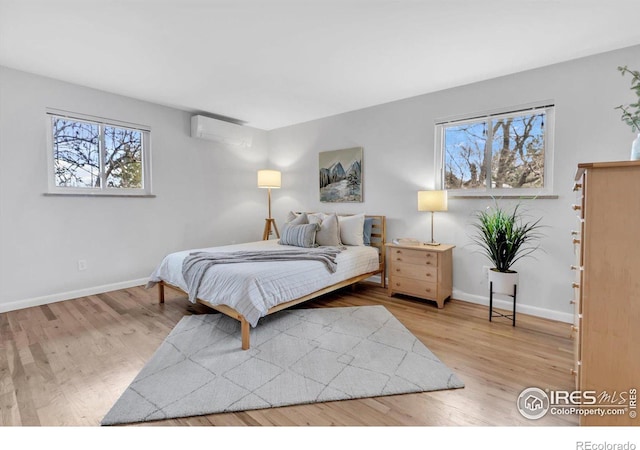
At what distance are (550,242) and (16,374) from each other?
4.43 meters

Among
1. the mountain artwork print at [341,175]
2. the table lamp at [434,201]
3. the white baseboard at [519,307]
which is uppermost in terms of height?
the mountain artwork print at [341,175]

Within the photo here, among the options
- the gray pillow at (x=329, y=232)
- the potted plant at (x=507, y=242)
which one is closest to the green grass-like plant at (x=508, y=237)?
the potted plant at (x=507, y=242)

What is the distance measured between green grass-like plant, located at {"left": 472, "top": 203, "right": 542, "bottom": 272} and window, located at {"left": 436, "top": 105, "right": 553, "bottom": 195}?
30 centimetres

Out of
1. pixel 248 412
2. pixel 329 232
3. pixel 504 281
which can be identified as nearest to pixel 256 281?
pixel 248 412

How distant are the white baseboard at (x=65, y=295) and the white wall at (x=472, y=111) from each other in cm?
278

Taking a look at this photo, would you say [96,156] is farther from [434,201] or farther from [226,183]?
[434,201]

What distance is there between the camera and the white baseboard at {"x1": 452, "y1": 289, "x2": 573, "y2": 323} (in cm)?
284

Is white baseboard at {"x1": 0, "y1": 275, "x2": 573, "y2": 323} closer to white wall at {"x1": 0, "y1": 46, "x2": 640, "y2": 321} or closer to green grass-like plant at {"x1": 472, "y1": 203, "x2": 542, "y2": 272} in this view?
white wall at {"x1": 0, "y1": 46, "x2": 640, "y2": 321}

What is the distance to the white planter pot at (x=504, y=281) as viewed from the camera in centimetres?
276

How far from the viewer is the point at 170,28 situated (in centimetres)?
230

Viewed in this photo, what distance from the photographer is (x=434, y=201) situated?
332 centimetres

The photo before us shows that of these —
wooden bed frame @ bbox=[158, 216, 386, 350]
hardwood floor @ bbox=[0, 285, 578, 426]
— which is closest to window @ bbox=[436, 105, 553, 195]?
wooden bed frame @ bbox=[158, 216, 386, 350]

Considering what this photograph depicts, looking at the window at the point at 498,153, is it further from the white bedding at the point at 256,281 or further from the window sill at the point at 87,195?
the window sill at the point at 87,195
